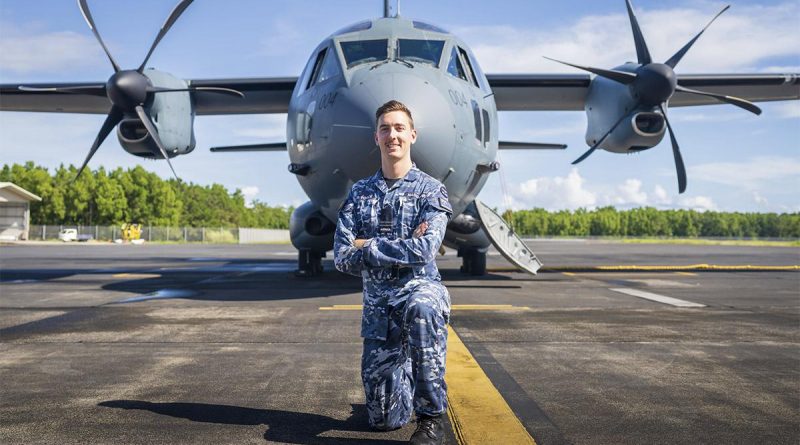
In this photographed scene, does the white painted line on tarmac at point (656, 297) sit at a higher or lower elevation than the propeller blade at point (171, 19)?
lower

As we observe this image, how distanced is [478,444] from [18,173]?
89986 mm

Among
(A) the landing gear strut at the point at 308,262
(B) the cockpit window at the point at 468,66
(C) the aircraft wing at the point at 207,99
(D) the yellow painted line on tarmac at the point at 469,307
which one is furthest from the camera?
(C) the aircraft wing at the point at 207,99

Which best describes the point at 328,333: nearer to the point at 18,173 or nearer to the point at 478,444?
the point at 478,444

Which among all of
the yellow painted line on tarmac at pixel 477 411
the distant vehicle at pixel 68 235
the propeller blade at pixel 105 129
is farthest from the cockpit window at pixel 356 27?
the distant vehicle at pixel 68 235

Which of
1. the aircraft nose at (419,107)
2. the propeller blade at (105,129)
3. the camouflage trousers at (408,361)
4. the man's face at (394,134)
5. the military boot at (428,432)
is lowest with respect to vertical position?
the military boot at (428,432)

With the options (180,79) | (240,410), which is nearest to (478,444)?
(240,410)

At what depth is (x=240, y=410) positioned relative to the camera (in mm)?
3824

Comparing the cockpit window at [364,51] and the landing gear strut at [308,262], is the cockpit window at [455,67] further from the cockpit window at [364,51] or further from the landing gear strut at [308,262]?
the landing gear strut at [308,262]

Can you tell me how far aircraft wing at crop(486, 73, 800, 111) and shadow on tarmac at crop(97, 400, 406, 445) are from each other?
13186 millimetres

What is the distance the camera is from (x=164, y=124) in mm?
14477

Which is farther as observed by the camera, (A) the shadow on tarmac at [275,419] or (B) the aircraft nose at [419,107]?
(B) the aircraft nose at [419,107]

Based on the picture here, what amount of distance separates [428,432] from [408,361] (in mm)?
584

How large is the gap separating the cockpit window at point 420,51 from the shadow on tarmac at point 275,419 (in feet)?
21.3

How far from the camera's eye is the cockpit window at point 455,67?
9.63m
